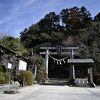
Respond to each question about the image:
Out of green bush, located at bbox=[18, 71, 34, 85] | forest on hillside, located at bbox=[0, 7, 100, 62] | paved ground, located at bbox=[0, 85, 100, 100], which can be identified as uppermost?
forest on hillside, located at bbox=[0, 7, 100, 62]

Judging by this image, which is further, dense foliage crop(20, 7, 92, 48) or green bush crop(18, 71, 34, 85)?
dense foliage crop(20, 7, 92, 48)

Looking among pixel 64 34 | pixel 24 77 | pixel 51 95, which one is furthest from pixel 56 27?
pixel 51 95

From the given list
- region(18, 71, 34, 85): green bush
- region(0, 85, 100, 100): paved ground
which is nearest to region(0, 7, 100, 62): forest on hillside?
region(18, 71, 34, 85): green bush

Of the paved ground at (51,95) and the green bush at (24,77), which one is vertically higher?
the green bush at (24,77)

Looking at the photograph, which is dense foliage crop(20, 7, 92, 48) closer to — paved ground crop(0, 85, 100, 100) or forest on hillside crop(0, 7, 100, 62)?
forest on hillside crop(0, 7, 100, 62)

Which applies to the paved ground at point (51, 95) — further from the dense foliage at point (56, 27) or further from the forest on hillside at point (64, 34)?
the dense foliage at point (56, 27)

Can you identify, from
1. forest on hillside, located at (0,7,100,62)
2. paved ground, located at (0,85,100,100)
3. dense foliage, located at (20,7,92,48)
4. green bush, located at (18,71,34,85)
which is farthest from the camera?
dense foliage, located at (20,7,92,48)

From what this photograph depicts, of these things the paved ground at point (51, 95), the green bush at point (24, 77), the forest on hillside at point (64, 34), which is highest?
the forest on hillside at point (64, 34)

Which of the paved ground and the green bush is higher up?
the green bush

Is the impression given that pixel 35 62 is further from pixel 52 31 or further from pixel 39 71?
pixel 52 31

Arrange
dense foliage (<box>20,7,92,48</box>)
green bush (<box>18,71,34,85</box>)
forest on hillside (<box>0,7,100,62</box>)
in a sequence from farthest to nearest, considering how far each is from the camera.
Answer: dense foliage (<box>20,7,92,48</box>) < forest on hillside (<box>0,7,100,62</box>) < green bush (<box>18,71,34,85</box>)

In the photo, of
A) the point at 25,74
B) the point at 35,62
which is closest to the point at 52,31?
the point at 35,62

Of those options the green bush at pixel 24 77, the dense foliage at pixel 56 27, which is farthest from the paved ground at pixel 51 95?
the dense foliage at pixel 56 27

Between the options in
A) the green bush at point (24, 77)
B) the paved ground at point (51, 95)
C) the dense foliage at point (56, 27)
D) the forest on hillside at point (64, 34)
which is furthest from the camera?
the dense foliage at point (56, 27)
